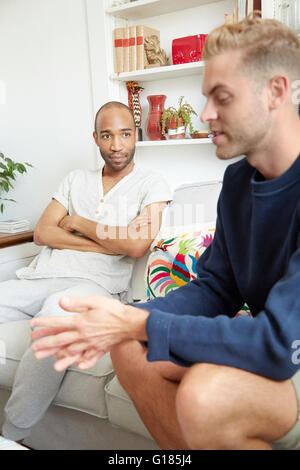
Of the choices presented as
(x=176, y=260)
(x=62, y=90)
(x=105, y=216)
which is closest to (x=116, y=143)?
(x=105, y=216)

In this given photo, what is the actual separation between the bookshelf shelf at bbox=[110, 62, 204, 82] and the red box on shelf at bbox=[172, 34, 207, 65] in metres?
0.06

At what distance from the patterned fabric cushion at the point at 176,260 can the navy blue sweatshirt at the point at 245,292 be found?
36 centimetres

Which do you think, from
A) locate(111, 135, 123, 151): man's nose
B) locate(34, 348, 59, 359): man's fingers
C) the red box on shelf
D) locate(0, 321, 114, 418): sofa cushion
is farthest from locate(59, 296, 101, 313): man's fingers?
the red box on shelf

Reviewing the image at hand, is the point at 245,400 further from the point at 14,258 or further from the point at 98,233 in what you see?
the point at 14,258

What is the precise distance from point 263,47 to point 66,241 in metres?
Result: 1.38

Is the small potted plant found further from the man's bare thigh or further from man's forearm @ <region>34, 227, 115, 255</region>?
the man's bare thigh

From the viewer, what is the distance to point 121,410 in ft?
4.75

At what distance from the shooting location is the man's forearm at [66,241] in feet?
7.08

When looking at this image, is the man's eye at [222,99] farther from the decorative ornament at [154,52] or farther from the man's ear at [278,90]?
the decorative ornament at [154,52]

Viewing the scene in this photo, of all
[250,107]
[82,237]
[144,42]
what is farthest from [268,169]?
[144,42]
